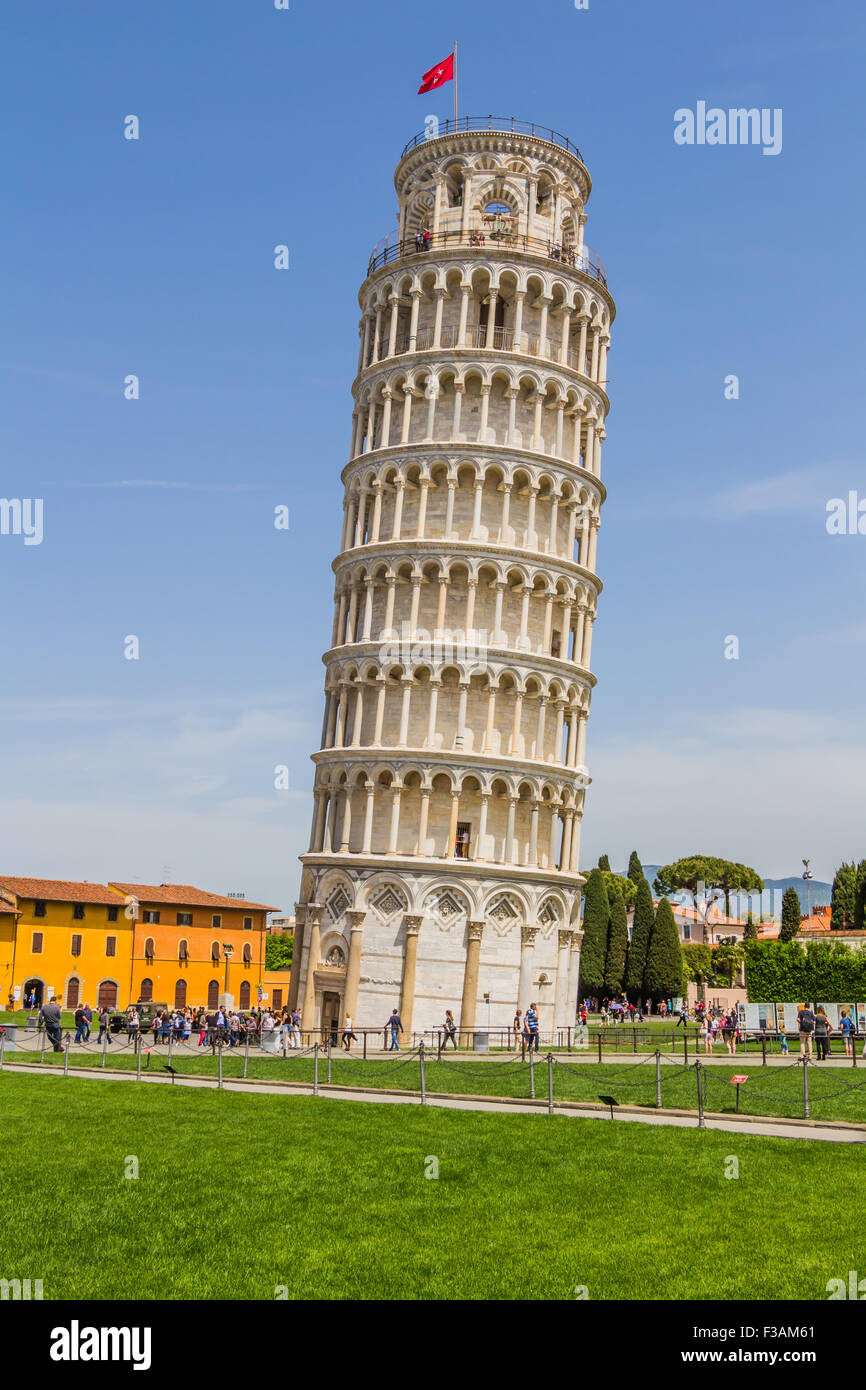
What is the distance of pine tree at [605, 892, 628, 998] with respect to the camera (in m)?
90.8

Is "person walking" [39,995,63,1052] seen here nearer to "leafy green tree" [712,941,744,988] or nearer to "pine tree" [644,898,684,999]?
"pine tree" [644,898,684,999]

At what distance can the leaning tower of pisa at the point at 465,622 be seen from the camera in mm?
49156

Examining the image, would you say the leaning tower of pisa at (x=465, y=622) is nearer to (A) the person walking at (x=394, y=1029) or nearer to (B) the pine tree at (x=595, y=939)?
(A) the person walking at (x=394, y=1029)

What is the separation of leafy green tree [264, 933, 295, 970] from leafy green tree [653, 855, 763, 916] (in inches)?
1763

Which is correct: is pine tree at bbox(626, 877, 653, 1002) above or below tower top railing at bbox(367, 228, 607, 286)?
below

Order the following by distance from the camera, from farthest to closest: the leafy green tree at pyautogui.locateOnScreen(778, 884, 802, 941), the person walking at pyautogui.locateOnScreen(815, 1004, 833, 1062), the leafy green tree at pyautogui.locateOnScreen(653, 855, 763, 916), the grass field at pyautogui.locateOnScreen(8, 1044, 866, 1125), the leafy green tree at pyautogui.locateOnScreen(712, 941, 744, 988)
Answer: the leafy green tree at pyautogui.locateOnScreen(653, 855, 763, 916), the leafy green tree at pyautogui.locateOnScreen(712, 941, 744, 988), the leafy green tree at pyautogui.locateOnScreen(778, 884, 802, 941), the person walking at pyautogui.locateOnScreen(815, 1004, 833, 1062), the grass field at pyautogui.locateOnScreen(8, 1044, 866, 1125)

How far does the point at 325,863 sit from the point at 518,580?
591 inches

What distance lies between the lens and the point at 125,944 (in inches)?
3354

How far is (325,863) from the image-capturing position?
51.2 m

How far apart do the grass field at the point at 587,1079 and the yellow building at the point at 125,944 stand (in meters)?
43.0

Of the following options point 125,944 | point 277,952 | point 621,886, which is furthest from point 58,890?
point 621,886

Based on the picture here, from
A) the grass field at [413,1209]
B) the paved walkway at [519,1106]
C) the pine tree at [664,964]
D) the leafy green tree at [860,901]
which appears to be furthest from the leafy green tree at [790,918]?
the grass field at [413,1209]

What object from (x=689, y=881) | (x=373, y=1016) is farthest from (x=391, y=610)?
(x=689, y=881)

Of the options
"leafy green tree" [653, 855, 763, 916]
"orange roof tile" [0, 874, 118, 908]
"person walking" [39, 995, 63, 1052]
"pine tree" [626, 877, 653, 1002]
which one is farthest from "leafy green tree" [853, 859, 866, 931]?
"person walking" [39, 995, 63, 1052]
